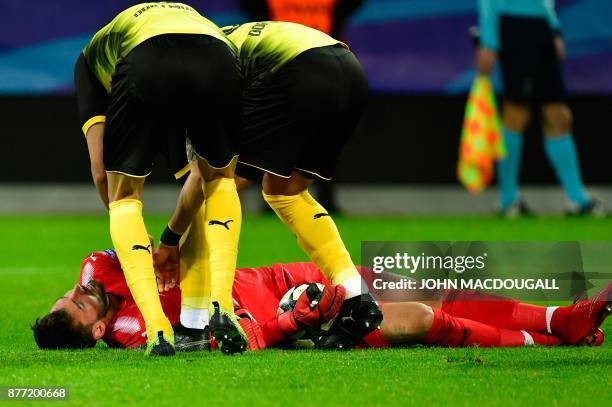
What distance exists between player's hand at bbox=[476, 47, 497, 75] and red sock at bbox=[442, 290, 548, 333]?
7.27 metres

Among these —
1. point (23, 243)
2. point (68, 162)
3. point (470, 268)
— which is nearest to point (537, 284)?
point (470, 268)

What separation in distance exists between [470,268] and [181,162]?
1272 mm

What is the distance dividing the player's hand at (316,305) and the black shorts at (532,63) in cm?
749

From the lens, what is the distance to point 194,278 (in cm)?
518

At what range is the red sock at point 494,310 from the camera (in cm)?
512

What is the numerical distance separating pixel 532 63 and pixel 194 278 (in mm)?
7478

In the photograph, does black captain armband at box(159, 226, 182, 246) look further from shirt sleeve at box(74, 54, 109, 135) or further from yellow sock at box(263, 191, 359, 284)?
shirt sleeve at box(74, 54, 109, 135)

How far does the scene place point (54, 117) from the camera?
12.9m

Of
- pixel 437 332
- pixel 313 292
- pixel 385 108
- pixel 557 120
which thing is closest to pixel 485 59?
pixel 557 120

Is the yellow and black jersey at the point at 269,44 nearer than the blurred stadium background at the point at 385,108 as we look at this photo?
Yes

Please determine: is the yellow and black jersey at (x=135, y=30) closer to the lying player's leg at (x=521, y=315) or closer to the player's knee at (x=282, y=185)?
the player's knee at (x=282, y=185)

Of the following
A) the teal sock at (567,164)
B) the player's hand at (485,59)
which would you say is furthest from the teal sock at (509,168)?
the player's hand at (485,59)

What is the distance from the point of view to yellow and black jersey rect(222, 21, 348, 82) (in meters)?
5.11

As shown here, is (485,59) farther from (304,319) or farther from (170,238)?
(304,319)
